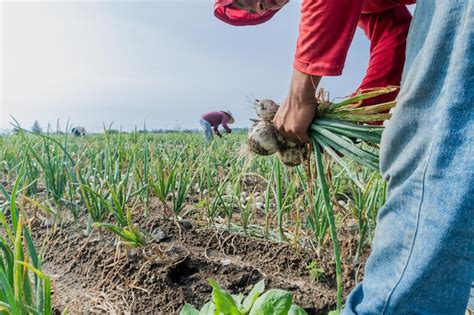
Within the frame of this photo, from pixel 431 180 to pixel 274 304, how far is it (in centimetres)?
37

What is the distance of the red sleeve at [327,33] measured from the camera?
864mm

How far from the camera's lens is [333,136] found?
101cm

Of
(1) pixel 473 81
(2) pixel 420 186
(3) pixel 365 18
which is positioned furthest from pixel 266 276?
(3) pixel 365 18

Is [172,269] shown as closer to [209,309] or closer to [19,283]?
[209,309]

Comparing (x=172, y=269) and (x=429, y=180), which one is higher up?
(x=429, y=180)

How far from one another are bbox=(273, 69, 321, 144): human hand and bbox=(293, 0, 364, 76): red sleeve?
0.04m

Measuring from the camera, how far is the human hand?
0.96 meters

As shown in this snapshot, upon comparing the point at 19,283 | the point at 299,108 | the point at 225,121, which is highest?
the point at 225,121

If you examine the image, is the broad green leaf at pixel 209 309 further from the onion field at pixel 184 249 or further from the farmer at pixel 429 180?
the farmer at pixel 429 180

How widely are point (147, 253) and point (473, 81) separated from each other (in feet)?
3.39

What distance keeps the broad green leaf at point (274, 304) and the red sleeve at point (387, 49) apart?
75cm

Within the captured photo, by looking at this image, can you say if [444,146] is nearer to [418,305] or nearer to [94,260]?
[418,305]

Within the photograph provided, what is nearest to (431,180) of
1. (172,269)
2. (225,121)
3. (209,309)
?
(209,309)

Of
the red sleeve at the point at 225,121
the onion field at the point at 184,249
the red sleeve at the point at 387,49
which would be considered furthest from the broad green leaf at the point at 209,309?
the red sleeve at the point at 225,121
